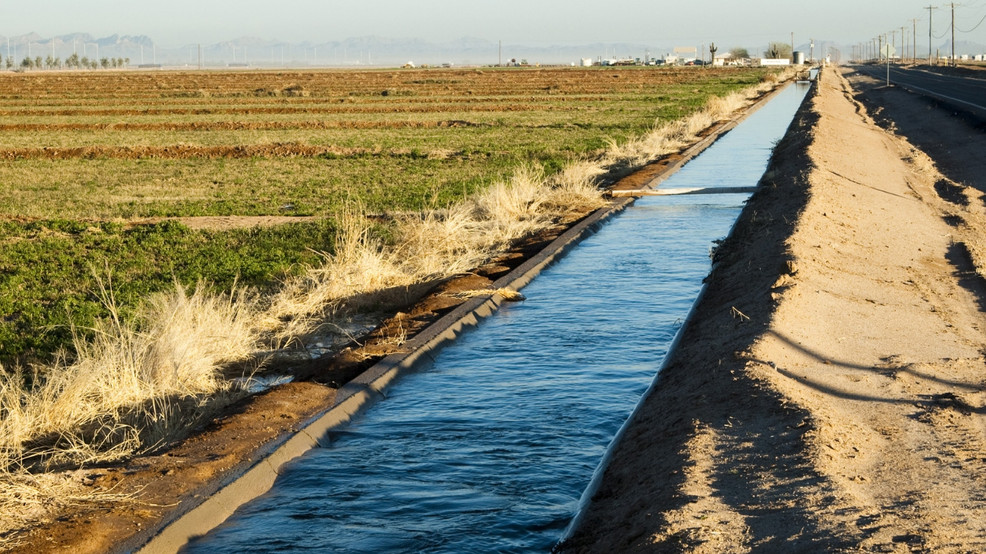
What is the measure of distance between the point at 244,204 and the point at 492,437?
13254 mm

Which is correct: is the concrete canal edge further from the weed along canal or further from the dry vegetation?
the dry vegetation

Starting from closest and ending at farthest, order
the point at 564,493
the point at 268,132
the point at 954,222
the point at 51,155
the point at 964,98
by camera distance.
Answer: the point at 564,493
the point at 954,222
the point at 51,155
the point at 268,132
the point at 964,98

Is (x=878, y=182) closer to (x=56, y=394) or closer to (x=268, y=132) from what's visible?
(x=56, y=394)

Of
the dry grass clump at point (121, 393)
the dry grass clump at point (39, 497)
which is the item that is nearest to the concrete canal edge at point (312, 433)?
the dry grass clump at point (39, 497)

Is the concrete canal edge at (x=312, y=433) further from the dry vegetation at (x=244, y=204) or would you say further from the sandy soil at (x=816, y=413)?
the sandy soil at (x=816, y=413)

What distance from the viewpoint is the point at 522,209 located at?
703 inches

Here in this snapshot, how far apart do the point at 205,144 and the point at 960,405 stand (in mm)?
30820

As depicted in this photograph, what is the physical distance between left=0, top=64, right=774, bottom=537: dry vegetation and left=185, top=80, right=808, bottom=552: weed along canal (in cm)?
128

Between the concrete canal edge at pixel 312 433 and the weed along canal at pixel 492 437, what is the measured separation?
80mm

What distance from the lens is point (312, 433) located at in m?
7.20

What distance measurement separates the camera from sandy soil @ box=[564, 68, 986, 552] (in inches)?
193

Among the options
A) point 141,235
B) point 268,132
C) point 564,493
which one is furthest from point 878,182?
point 268,132

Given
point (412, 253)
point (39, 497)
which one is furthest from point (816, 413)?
point (412, 253)

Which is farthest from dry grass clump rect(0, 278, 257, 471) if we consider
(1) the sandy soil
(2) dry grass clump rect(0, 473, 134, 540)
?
(1) the sandy soil
